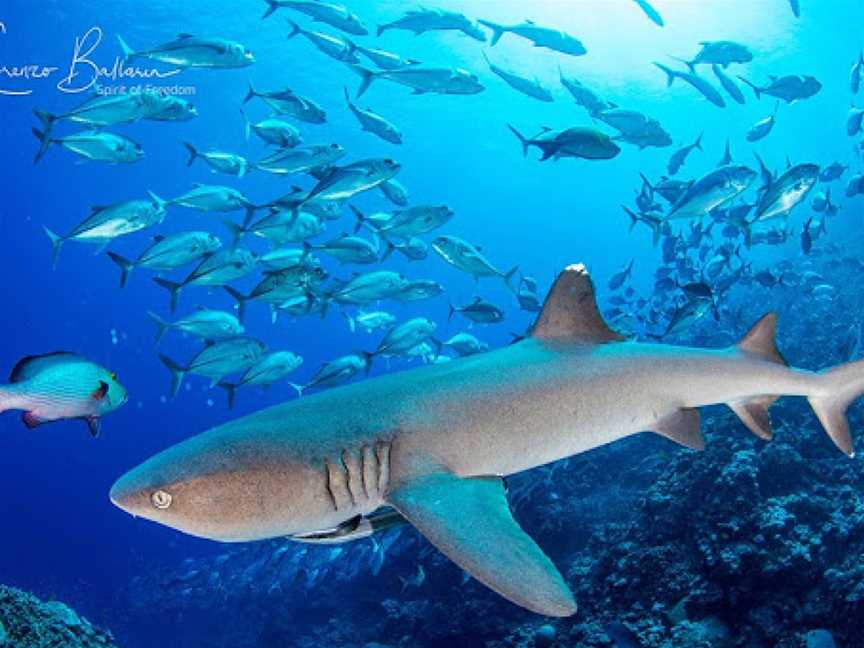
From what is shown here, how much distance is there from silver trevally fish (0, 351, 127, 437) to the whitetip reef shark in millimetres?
2025

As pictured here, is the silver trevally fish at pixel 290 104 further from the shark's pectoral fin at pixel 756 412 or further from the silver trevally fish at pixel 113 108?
the shark's pectoral fin at pixel 756 412

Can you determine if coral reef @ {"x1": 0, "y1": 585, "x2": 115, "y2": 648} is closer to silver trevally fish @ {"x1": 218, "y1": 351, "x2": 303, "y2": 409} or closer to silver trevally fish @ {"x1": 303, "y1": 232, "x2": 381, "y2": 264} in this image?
silver trevally fish @ {"x1": 218, "y1": 351, "x2": 303, "y2": 409}

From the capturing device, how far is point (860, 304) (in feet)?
59.8

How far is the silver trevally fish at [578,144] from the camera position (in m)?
7.45

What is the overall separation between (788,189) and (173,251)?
8323 mm

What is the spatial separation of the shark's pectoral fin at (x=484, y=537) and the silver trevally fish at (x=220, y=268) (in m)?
6.73

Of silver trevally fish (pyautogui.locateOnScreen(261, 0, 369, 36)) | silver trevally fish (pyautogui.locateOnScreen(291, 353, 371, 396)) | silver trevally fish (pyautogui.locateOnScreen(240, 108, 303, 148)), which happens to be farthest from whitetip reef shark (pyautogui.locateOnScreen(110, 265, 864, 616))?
silver trevally fish (pyautogui.locateOnScreen(261, 0, 369, 36))

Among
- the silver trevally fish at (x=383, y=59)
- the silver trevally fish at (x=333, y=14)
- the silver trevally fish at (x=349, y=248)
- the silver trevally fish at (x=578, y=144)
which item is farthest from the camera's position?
the silver trevally fish at (x=333, y=14)

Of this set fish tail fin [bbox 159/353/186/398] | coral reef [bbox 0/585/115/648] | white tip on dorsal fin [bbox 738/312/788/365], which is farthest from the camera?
fish tail fin [bbox 159/353/186/398]

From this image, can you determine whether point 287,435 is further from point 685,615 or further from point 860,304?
point 860,304

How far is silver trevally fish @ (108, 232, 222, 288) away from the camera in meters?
8.33

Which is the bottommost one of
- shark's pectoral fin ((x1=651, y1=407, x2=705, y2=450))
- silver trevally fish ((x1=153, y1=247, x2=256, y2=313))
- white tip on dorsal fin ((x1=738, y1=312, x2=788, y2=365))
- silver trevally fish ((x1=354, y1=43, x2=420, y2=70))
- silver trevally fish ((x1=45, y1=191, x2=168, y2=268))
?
silver trevally fish ((x1=153, y1=247, x2=256, y2=313))

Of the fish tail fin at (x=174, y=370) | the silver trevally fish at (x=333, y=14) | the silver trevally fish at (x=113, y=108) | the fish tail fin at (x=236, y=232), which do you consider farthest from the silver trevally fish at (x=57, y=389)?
the silver trevally fish at (x=333, y=14)

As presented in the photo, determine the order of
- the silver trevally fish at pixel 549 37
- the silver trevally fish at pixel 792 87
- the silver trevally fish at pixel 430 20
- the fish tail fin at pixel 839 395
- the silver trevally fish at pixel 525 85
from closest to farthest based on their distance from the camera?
the fish tail fin at pixel 839 395
the silver trevally fish at pixel 792 87
the silver trevally fish at pixel 430 20
the silver trevally fish at pixel 525 85
the silver trevally fish at pixel 549 37
